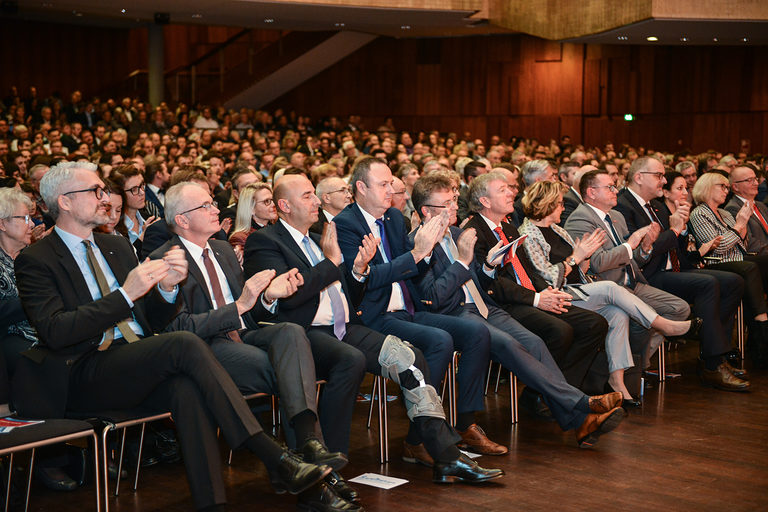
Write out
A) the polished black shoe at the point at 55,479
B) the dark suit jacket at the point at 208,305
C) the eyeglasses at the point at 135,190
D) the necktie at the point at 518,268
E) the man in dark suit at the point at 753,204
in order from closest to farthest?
the dark suit jacket at the point at 208,305, the polished black shoe at the point at 55,479, the necktie at the point at 518,268, the eyeglasses at the point at 135,190, the man in dark suit at the point at 753,204

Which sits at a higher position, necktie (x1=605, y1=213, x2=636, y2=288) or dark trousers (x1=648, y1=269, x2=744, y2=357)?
necktie (x1=605, y1=213, x2=636, y2=288)

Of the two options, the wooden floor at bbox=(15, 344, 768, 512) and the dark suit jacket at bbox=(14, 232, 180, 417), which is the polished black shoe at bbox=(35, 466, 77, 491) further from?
the dark suit jacket at bbox=(14, 232, 180, 417)

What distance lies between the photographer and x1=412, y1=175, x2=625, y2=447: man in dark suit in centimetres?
393

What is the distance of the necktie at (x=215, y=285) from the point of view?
3574 millimetres

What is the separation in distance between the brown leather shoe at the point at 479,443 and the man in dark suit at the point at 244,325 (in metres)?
0.89

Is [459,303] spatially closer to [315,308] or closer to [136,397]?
[315,308]

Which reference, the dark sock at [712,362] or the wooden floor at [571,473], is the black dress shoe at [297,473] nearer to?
the wooden floor at [571,473]

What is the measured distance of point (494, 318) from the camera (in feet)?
14.5

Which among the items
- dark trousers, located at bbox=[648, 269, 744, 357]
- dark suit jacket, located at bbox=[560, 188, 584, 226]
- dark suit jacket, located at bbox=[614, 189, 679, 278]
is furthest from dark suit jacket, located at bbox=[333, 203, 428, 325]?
dark trousers, located at bbox=[648, 269, 744, 357]

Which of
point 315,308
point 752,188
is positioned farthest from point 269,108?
point 315,308

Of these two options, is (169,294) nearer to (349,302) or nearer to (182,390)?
(182,390)

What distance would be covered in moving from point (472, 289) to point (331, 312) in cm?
92

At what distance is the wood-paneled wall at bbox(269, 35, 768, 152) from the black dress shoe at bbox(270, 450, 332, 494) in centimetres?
1682

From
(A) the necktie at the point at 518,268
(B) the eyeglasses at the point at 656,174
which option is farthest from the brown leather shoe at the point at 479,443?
(B) the eyeglasses at the point at 656,174
